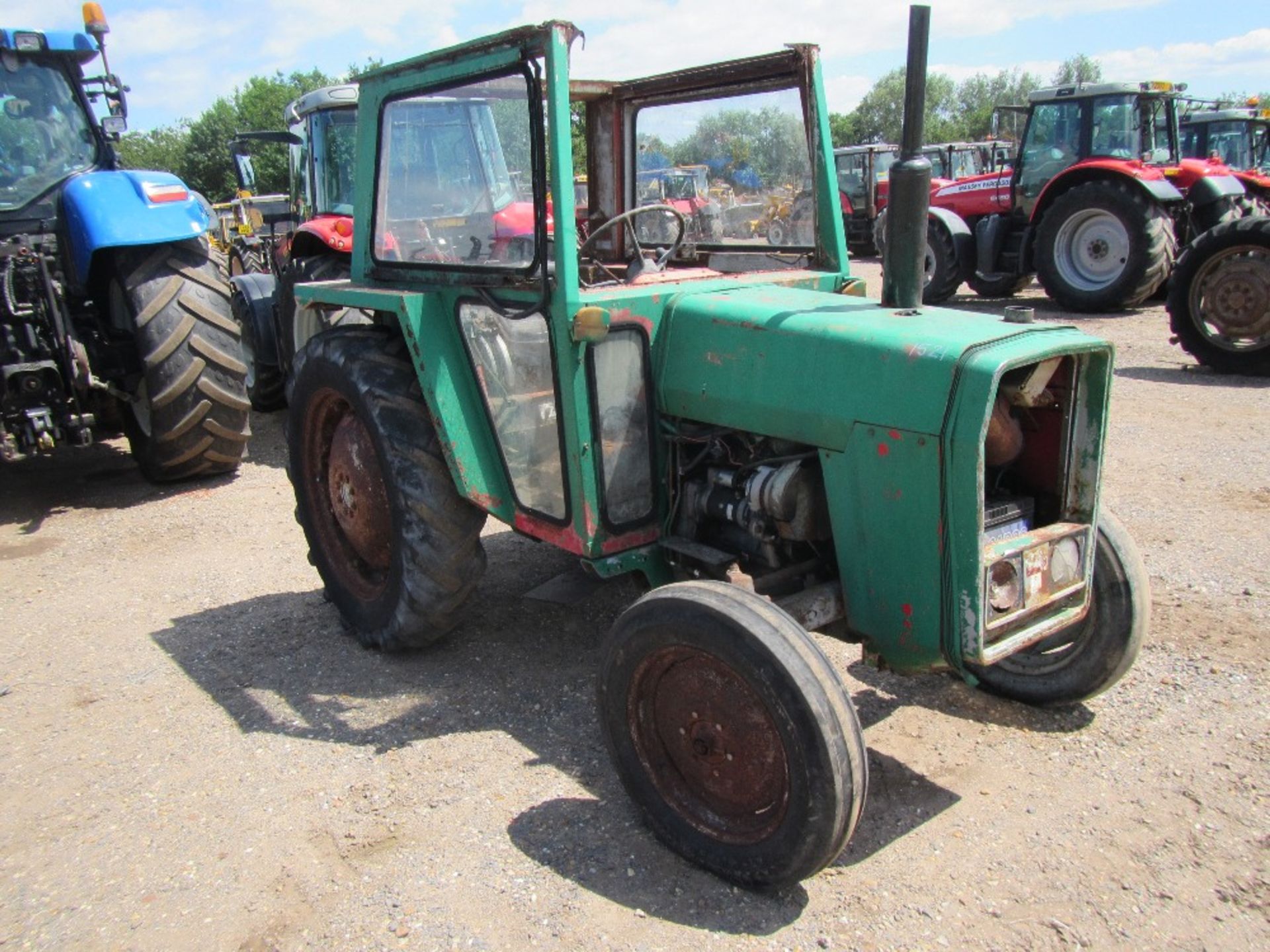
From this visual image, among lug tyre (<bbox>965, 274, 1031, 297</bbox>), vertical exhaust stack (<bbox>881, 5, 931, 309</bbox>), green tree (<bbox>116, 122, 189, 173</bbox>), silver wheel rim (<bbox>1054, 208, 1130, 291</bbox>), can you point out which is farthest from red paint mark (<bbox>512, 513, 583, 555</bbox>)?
green tree (<bbox>116, 122, 189, 173</bbox>)

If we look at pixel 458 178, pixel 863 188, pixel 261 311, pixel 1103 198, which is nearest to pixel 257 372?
pixel 261 311

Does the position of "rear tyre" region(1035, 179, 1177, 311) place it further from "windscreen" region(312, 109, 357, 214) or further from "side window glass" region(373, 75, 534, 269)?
"side window glass" region(373, 75, 534, 269)

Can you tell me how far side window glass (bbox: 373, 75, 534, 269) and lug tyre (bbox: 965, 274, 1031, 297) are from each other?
10.1 m

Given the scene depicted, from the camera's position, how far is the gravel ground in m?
2.47

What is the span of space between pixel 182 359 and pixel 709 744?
441cm

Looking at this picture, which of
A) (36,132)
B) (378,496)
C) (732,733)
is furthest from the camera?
(36,132)

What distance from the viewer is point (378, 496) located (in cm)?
384

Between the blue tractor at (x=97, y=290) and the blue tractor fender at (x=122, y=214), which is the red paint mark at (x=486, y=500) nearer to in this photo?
the blue tractor at (x=97, y=290)

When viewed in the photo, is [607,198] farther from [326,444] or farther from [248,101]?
[248,101]

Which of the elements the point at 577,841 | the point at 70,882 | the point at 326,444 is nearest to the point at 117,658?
the point at 326,444

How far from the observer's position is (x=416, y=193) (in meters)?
3.73

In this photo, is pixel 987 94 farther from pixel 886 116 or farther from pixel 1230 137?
pixel 1230 137

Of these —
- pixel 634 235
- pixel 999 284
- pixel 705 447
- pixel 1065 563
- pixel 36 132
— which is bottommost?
pixel 999 284

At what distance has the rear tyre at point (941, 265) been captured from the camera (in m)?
12.4
